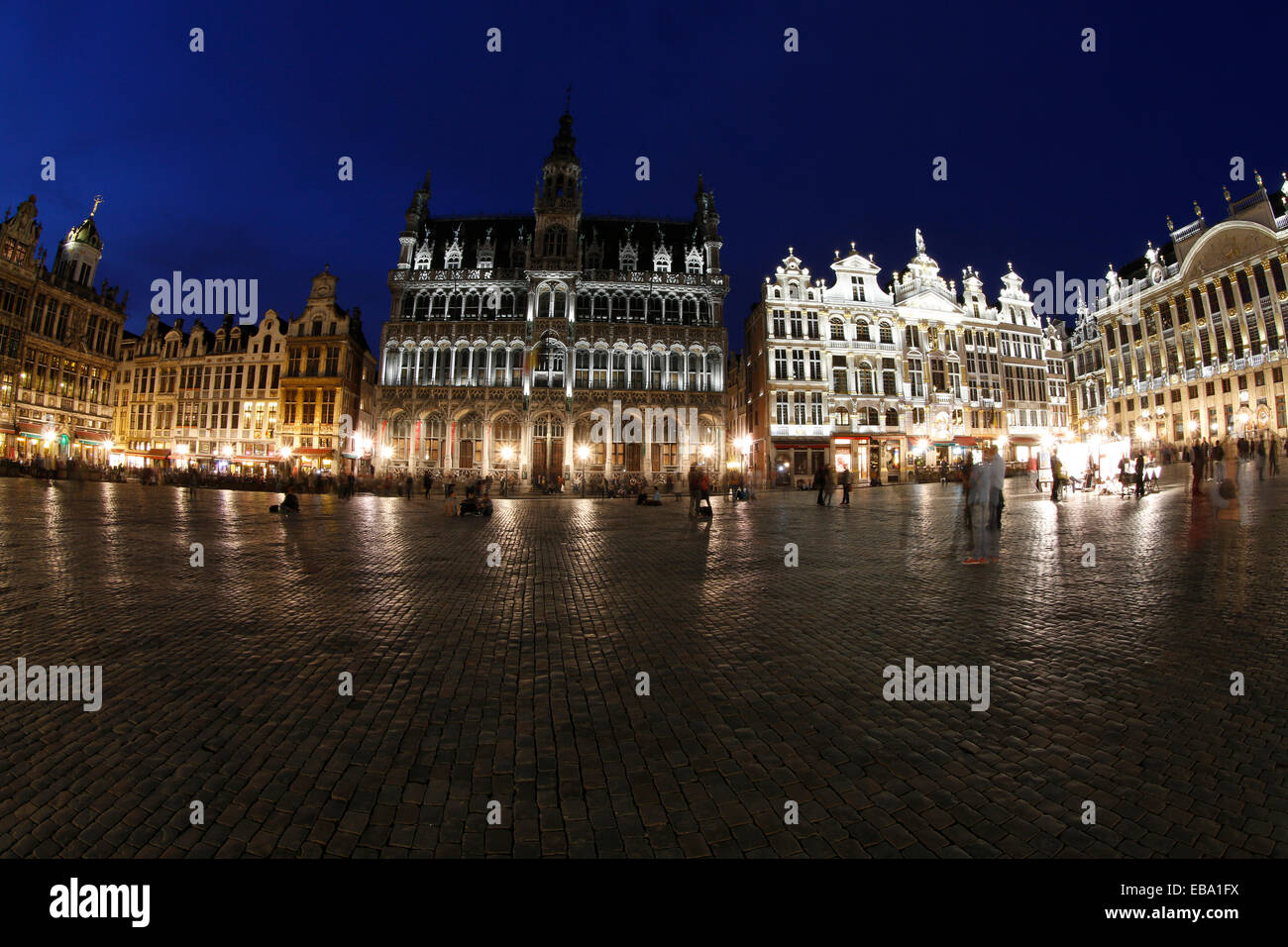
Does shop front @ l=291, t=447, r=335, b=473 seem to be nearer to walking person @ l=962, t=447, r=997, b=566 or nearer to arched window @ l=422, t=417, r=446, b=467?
arched window @ l=422, t=417, r=446, b=467

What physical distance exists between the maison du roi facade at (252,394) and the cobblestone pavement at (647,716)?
46.7 metres

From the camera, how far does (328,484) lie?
36.2 metres

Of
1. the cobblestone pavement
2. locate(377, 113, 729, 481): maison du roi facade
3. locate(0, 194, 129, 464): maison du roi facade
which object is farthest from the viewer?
locate(377, 113, 729, 481): maison du roi facade

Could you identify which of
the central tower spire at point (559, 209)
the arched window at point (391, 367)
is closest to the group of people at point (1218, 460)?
the central tower spire at point (559, 209)

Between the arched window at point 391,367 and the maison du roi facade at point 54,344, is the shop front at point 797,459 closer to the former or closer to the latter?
the arched window at point 391,367

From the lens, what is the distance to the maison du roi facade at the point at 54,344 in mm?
44094

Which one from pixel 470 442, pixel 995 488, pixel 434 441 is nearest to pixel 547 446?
pixel 470 442

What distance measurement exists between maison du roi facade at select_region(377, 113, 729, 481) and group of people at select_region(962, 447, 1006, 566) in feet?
118

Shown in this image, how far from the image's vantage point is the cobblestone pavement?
2.18m

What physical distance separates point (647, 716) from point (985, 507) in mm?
7867

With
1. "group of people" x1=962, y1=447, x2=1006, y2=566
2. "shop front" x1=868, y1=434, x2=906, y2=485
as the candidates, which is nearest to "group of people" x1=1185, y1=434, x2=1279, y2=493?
"group of people" x1=962, y1=447, x2=1006, y2=566

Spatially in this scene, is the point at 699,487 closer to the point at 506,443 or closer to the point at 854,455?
the point at 506,443

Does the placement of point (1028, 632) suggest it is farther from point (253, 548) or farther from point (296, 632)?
point (253, 548)

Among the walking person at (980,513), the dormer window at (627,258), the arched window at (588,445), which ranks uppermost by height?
the dormer window at (627,258)
